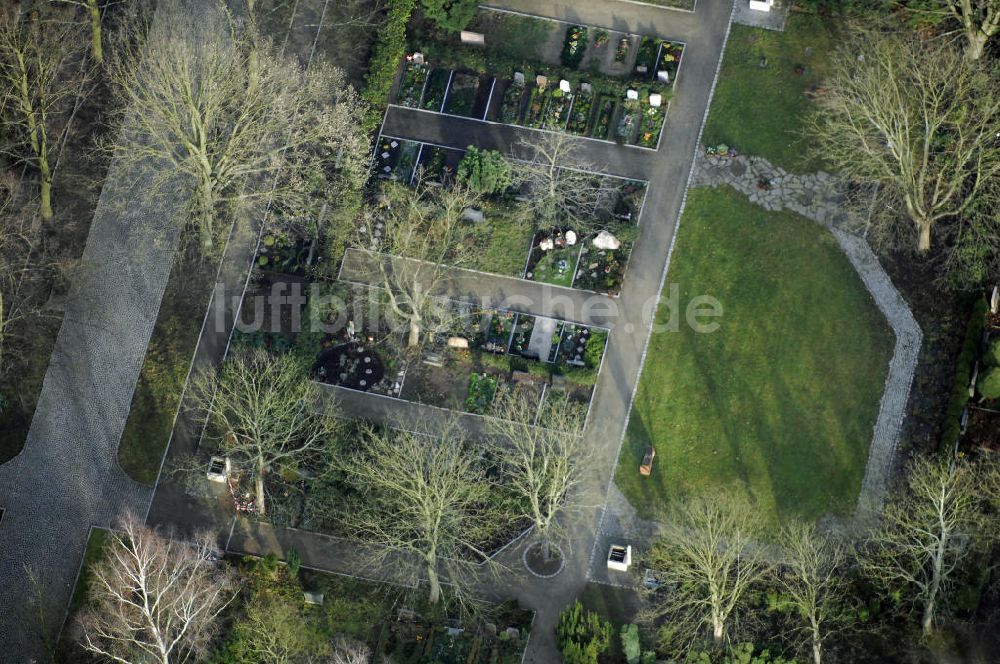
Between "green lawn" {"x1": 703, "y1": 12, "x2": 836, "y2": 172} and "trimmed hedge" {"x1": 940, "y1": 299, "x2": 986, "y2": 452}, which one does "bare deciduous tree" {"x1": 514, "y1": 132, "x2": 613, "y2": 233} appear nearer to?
"green lawn" {"x1": 703, "y1": 12, "x2": 836, "y2": 172}

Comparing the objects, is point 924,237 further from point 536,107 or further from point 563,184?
point 536,107

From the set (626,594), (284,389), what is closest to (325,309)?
(284,389)

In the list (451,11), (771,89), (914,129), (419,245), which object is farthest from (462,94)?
(914,129)

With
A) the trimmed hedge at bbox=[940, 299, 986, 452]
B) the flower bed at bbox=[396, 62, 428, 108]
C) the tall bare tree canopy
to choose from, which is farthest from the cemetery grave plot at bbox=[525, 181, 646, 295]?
the trimmed hedge at bbox=[940, 299, 986, 452]

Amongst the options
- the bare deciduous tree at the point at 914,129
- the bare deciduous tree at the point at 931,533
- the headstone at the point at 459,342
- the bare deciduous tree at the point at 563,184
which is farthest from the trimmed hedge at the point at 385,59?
the bare deciduous tree at the point at 931,533

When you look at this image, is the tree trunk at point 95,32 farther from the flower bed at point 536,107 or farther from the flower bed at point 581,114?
the flower bed at point 581,114

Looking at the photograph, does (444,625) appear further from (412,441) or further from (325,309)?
(325,309)
